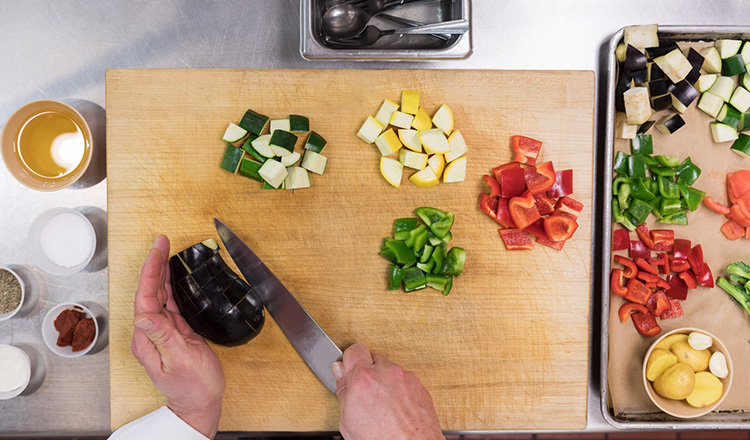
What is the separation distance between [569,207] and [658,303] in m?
0.44

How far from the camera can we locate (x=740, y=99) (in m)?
1.60

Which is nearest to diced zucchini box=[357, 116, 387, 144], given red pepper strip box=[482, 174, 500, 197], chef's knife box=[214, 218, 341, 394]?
red pepper strip box=[482, 174, 500, 197]

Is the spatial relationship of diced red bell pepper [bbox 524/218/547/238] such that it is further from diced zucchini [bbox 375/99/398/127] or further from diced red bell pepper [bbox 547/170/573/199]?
diced zucchini [bbox 375/99/398/127]

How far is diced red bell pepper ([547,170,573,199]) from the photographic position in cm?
151

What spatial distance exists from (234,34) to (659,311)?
1.63m

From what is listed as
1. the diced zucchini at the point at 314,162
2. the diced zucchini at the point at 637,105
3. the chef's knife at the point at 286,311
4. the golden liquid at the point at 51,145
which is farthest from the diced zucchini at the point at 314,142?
the diced zucchini at the point at 637,105

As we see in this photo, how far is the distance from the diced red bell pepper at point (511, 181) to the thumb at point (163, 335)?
1.00m

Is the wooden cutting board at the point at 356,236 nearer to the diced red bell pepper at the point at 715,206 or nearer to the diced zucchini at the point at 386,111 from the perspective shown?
the diced zucchini at the point at 386,111

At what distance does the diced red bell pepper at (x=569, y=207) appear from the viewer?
1.51m

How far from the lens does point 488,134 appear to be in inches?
60.0

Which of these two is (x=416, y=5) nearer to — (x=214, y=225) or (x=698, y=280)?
(x=214, y=225)

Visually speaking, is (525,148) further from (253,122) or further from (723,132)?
(253,122)

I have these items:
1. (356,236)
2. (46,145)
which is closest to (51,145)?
(46,145)

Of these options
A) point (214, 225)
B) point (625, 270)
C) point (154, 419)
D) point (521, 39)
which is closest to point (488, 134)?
point (521, 39)
